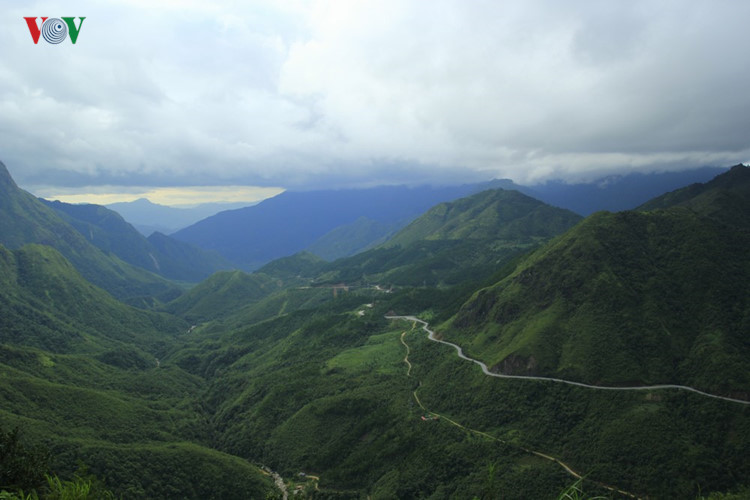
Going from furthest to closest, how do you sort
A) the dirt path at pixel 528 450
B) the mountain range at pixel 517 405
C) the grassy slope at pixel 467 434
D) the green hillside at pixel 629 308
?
1. the green hillside at pixel 629 308
2. the mountain range at pixel 517 405
3. the grassy slope at pixel 467 434
4. the dirt path at pixel 528 450

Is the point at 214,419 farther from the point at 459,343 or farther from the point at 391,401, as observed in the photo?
the point at 459,343

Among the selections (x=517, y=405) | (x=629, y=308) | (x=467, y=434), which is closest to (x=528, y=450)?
(x=517, y=405)

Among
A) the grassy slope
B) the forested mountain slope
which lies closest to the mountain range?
the grassy slope

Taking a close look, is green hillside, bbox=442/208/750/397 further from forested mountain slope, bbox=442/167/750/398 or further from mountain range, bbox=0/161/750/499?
mountain range, bbox=0/161/750/499

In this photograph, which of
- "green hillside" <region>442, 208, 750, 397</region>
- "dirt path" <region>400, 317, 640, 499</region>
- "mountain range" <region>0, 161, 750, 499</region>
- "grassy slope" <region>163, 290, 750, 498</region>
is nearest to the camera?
"dirt path" <region>400, 317, 640, 499</region>

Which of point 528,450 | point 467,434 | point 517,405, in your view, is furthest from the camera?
point 517,405

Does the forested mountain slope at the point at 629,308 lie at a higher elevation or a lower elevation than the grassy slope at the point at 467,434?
higher

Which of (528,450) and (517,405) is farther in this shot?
(517,405)

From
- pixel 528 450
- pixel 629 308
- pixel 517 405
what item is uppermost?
pixel 629 308

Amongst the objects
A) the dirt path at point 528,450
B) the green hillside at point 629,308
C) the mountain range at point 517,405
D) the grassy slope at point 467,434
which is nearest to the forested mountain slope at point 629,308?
the green hillside at point 629,308

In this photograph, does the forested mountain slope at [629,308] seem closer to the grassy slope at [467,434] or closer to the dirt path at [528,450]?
the grassy slope at [467,434]

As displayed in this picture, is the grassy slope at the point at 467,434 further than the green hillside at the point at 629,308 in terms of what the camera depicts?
No

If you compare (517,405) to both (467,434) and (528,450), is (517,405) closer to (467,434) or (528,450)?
(528,450)
